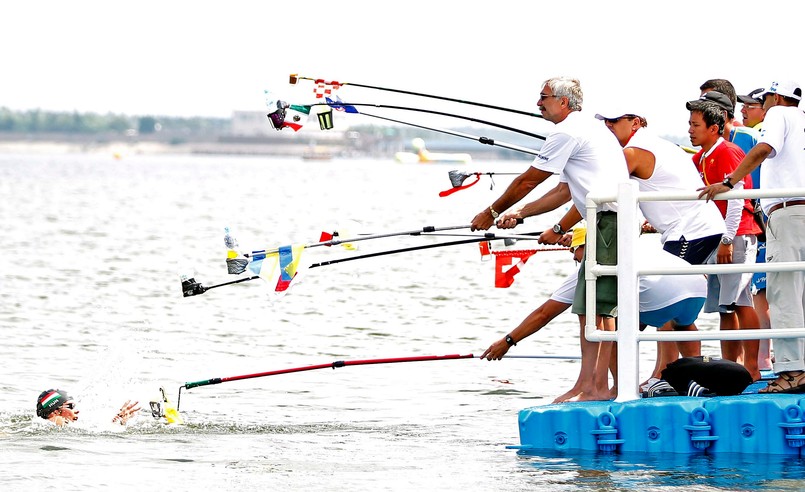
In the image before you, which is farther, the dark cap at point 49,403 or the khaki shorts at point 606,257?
the dark cap at point 49,403

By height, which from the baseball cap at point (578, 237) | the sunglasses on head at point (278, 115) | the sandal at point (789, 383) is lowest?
the sandal at point (789, 383)

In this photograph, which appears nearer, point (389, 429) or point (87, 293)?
point (389, 429)

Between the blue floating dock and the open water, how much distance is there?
0.42 ft

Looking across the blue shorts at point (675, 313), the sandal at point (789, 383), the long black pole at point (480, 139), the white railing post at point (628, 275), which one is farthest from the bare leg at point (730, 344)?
the long black pole at point (480, 139)

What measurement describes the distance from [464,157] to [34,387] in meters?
5.98

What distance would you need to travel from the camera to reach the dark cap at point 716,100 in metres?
8.55

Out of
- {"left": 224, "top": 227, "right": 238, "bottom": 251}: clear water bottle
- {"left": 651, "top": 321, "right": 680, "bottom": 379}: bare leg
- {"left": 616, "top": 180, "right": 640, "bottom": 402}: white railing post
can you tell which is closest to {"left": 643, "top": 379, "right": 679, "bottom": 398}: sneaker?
{"left": 616, "top": 180, "right": 640, "bottom": 402}: white railing post

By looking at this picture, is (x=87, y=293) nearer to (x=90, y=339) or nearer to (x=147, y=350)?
(x=90, y=339)

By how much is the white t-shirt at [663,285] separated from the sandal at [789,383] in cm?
65

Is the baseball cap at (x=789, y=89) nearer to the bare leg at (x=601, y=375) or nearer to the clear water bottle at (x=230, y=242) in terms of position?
the bare leg at (x=601, y=375)

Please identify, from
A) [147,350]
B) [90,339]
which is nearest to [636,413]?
[147,350]

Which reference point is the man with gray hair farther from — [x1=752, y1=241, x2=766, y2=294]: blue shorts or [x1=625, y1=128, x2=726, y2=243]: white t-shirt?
[x1=752, y1=241, x2=766, y2=294]: blue shorts

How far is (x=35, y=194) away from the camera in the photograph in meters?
68.9

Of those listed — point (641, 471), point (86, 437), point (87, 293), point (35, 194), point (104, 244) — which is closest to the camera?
point (641, 471)
